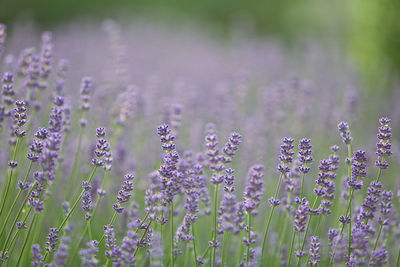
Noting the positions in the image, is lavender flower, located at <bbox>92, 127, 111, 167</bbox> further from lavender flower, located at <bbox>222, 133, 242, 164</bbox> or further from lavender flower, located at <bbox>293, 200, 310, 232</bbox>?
lavender flower, located at <bbox>293, 200, 310, 232</bbox>

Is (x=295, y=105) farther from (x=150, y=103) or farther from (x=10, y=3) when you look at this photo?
(x=10, y=3)

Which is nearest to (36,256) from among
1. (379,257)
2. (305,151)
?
(305,151)

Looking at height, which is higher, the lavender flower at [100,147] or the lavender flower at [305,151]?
the lavender flower at [305,151]

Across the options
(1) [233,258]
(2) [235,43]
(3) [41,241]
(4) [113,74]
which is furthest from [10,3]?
(1) [233,258]

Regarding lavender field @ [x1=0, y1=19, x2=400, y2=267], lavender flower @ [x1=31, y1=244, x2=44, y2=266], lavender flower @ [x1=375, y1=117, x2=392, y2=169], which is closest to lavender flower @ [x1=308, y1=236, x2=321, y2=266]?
lavender field @ [x1=0, y1=19, x2=400, y2=267]

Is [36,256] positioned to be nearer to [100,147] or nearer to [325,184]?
[100,147]

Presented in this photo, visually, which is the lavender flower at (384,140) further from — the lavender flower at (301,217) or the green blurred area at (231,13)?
the green blurred area at (231,13)

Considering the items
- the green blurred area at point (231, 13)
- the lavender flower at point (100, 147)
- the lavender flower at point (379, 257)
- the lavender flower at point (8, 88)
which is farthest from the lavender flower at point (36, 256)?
the green blurred area at point (231, 13)

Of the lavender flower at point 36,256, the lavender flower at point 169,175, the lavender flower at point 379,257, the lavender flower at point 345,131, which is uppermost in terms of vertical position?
the lavender flower at point 345,131

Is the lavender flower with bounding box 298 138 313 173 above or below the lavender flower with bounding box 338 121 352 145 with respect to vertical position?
below
